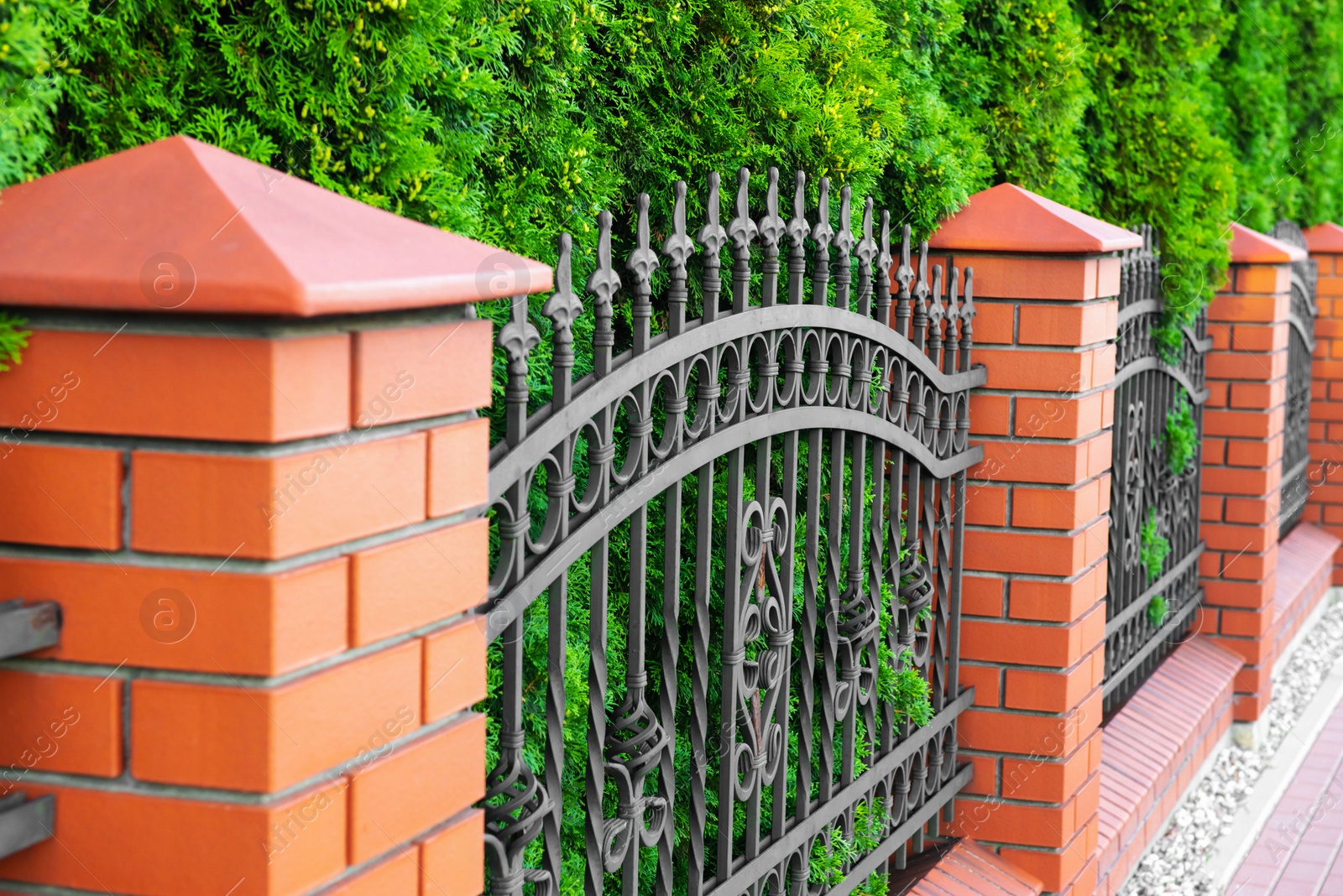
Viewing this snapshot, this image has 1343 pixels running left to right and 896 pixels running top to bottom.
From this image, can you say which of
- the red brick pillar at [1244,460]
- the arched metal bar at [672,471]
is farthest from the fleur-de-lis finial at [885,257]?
the red brick pillar at [1244,460]

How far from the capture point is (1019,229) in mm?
3598

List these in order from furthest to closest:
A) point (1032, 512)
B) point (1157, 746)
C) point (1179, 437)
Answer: point (1179, 437), point (1157, 746), point (1032, 512)

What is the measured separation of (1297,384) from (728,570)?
743 centimetres

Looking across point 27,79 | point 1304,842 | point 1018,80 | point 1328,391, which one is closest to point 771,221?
point 27,79

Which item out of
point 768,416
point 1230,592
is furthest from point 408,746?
point 1230,592

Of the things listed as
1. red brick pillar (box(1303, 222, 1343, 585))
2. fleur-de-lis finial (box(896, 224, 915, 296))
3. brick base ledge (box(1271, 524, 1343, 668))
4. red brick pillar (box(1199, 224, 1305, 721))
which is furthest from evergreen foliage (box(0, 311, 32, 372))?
red brick pillar (box(1303, 222, 1343, 585))

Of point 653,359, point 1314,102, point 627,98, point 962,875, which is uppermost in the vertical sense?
point 1314,102

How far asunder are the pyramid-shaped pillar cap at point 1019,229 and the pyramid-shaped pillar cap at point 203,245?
2.37m

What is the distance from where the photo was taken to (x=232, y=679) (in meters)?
1.35

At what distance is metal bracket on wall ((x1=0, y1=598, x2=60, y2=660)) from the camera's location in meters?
1.34

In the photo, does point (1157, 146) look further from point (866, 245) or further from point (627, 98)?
point (627, 98)

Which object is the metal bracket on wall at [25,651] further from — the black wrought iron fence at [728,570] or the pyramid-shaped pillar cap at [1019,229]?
the pyramid-shaped pillar cap at [1019,229]

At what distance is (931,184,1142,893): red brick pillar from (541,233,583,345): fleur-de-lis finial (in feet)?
6.42

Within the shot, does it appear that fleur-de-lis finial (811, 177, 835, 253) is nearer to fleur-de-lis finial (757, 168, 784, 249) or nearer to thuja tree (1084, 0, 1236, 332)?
fleur-de-lis finial (757, 168, 784, 249)
